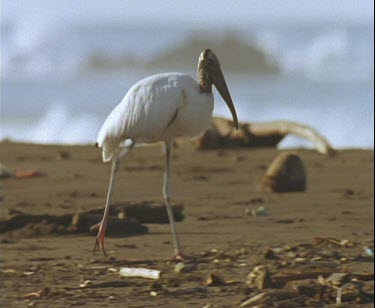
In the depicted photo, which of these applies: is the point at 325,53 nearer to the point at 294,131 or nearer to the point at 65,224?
the point at 294,131

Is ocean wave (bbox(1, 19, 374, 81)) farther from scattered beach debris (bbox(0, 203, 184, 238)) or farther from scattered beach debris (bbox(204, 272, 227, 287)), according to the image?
scattered beach debris (bbox(204, 272, 227, 287))

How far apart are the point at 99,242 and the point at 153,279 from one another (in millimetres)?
1065

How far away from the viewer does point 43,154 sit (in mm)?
14523

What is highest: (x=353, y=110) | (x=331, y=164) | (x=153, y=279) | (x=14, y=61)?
(x=14, y=61)

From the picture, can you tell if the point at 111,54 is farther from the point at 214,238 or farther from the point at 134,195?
the point at 214,238

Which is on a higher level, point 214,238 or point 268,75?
point 268,75

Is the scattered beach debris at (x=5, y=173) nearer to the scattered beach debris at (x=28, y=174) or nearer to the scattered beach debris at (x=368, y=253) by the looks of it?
the scattered beach debris at (x=28, y=174)

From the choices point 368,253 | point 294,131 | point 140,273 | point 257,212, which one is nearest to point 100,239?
point 140,273

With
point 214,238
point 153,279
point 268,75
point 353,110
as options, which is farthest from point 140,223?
point 268,75

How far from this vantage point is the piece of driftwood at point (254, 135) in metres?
14.3

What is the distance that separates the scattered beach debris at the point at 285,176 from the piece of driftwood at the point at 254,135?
2.95m

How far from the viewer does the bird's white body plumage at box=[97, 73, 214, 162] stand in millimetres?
8508

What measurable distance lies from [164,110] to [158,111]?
0.04 m

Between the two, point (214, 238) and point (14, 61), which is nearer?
point (214, 238)
